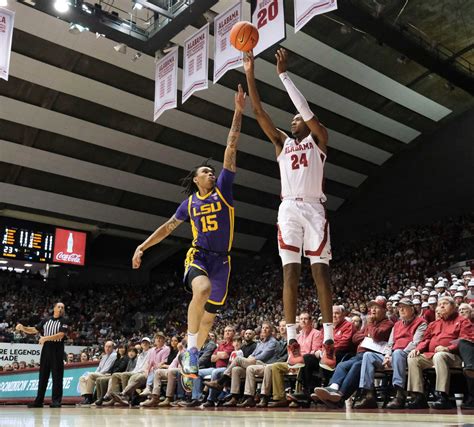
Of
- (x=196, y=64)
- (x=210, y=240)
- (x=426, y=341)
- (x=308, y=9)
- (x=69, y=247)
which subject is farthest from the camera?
(x=69, y=247)

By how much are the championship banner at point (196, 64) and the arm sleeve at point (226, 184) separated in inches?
260

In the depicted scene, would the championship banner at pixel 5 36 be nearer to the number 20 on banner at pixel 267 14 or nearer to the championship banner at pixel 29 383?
the number 20 on banner at pixel 267 14

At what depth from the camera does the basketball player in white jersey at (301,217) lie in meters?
5.08

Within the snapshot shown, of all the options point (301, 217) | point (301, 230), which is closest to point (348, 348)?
point (301, 230)

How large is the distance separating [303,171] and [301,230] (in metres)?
0.54

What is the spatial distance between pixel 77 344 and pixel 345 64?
48.1 feet

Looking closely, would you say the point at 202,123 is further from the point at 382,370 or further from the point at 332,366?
the point at 332,366

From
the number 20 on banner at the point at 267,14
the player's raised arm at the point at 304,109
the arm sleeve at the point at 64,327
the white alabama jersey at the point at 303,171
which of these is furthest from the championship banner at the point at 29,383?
the player's raised arm at the point at 304,109

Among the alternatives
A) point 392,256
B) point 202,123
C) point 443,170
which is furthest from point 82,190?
point 443,170

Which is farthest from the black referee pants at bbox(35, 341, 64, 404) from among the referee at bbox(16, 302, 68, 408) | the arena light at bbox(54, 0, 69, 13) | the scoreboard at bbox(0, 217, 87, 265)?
the scoreboard at bbox(0, 217, 87, 265)

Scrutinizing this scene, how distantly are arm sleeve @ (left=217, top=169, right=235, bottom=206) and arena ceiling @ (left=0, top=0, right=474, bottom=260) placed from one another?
9808 millimetres

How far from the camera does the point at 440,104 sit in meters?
23.3

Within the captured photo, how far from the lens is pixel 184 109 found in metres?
21.8

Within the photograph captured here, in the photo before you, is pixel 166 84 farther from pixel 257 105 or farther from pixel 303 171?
pixel 303 171
